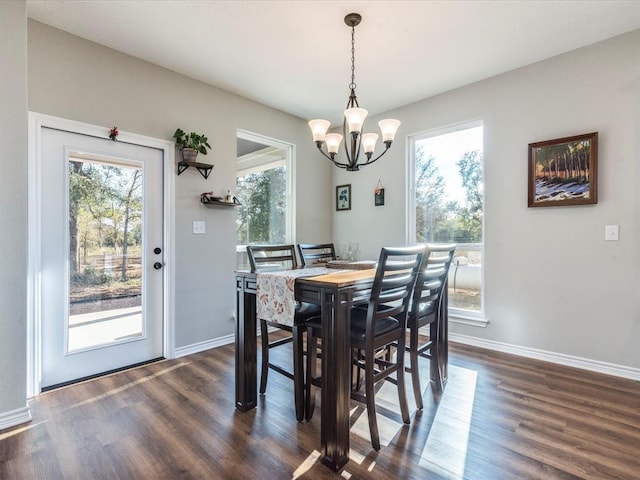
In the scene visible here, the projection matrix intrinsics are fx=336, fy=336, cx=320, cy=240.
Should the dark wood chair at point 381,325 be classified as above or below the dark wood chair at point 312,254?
below

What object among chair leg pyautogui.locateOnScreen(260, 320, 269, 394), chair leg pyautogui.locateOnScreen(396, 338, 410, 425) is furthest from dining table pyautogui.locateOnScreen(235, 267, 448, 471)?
chair leg pyautogui.locateOnScreen(260, 320, 269, 394)

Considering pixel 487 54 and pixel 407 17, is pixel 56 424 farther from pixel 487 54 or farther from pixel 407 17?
pixel 487 54

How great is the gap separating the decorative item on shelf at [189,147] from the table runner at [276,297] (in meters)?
1.62

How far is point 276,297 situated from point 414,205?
2.46 metres

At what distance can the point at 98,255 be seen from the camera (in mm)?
2672

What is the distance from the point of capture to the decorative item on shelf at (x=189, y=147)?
9.85ft

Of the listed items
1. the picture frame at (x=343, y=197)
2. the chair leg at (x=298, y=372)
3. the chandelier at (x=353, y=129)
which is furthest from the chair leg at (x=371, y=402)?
the picture frame at (x=343, y=197)

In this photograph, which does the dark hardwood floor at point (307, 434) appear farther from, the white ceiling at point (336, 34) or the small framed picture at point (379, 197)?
the white ceiling at point (336, 34)

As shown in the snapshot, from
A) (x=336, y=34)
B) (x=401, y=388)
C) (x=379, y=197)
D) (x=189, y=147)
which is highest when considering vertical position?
(x=336, y=34)

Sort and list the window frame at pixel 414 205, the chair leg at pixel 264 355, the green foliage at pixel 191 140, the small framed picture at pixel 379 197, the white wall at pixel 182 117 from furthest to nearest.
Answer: the small framed picture at pixel 379 197 → the window frame at pixel 414 205 → the green foliage at pixel 191 140 → the white wall at pixel 182 117 → the chair leg at pixel 264 355

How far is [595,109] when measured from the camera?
8.79ft

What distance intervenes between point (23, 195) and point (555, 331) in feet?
13.1

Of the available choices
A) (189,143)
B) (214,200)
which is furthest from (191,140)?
(214,200)

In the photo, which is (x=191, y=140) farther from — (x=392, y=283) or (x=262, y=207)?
(x=392, y=283)
